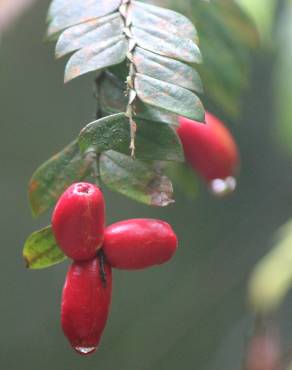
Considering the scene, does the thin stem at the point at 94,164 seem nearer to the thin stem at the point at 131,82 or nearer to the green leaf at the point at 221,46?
the thin stem at the point at 131,82

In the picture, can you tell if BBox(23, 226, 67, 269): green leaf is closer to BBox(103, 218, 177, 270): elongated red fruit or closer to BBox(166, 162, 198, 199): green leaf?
BBox(103, 218, 177, 270): elongated red fruit

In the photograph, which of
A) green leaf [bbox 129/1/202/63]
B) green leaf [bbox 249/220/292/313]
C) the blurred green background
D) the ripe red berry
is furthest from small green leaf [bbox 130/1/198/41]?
the blurred green background

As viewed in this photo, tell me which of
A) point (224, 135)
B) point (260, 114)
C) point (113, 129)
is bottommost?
point (260, 114)

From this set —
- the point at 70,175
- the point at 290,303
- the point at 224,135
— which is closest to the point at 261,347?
the point at 224,135

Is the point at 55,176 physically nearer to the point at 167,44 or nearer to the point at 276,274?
the point at 167,44

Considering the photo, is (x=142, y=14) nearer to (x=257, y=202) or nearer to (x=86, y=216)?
(x=86, y=216)
